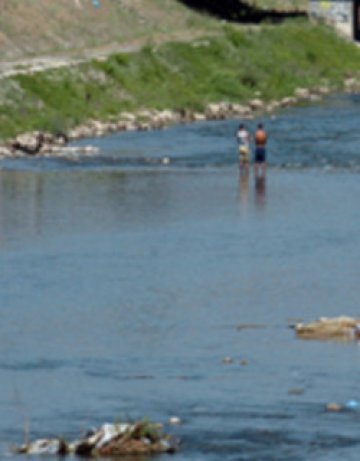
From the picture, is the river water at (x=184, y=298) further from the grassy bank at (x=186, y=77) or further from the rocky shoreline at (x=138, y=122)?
the grassy bank at (x=186, y=77)

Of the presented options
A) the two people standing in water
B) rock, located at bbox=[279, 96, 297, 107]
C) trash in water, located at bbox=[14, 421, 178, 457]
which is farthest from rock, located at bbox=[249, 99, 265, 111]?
trash in water, located at bbox=[14, 421, 178, 457]

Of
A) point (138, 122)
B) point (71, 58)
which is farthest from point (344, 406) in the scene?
point (71, 58)

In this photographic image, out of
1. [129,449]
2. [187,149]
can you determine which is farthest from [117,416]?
[187,149]

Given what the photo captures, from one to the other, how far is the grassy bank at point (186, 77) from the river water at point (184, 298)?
9.85 meters

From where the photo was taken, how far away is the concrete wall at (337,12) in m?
115

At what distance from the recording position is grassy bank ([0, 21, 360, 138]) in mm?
73250

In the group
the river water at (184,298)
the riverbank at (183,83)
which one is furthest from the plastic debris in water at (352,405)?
the riverbank at (183,83)

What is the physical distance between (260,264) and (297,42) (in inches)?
2548

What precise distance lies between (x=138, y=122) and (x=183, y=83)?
1007 cm

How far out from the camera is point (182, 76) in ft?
285

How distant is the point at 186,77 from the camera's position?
8719cm

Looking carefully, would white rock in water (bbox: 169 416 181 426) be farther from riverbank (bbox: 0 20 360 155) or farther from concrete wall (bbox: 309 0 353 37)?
concrete wall (bbox: 309 0 353 37)

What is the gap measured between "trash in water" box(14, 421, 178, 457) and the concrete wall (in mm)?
89549

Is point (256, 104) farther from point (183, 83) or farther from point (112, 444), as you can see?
point (112, 444)
